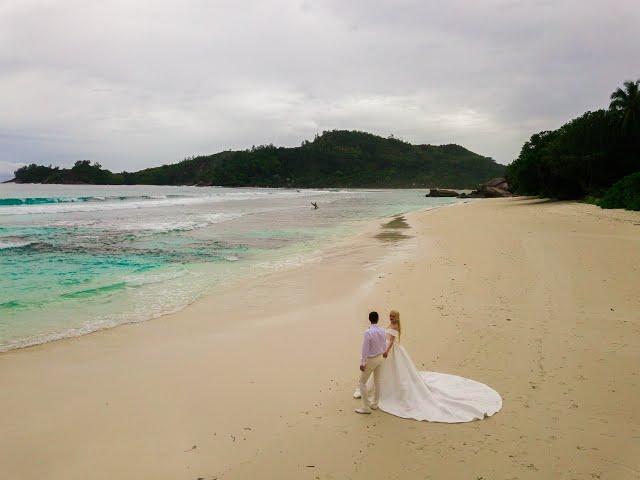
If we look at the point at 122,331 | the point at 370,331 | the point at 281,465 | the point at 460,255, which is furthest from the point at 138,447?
the point at 460,255

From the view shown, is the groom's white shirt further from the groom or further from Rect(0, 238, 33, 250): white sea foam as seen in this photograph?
Rect(0, 238, 33, 250): white sea foam

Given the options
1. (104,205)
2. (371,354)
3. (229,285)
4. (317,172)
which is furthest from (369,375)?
(317,172)

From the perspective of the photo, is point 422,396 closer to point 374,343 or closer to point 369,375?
point 369,375

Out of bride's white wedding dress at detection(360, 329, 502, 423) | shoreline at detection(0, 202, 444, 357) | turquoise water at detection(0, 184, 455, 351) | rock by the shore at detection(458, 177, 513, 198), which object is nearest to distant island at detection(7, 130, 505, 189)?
rock by the shore at detection(458, 177, 513, 198)

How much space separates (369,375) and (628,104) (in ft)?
152

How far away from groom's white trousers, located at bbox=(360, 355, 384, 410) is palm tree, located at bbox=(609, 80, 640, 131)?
1742 inches

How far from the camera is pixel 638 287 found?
36.6ft

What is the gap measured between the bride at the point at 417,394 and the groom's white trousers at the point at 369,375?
57 millimetres

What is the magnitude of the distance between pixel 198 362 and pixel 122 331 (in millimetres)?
3052

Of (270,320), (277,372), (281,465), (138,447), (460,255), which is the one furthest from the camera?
(460,255)

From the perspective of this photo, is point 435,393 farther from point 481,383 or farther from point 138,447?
point 138,447

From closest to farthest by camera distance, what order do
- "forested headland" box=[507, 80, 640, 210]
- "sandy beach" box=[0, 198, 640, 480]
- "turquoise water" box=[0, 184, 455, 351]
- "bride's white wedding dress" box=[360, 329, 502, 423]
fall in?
1. "sandy beach" box=[0, 198, 640, 480]
2. "bride's white wedding dress" box=[360, 329, 502, 423]
3. "turquoise water" box=[0, 184, 455, 351]
4. "forested headland" box=[507, 80, 640, 210]

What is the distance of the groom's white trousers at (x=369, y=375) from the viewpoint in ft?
19.6

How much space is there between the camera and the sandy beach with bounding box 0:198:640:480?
5.02m
